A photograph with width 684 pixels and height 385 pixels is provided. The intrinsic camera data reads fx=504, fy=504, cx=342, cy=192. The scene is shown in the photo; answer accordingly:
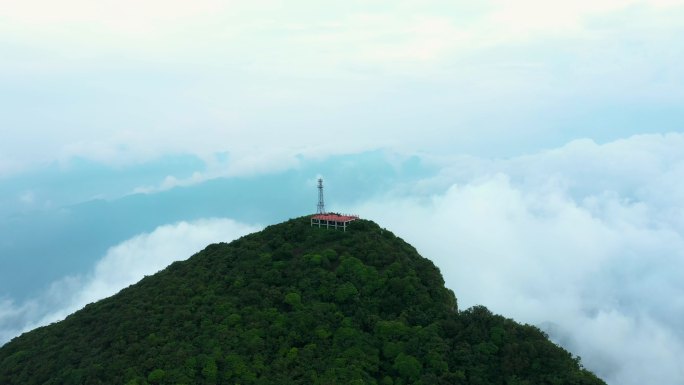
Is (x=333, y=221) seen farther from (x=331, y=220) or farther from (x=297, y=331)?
(x=297, y=331)

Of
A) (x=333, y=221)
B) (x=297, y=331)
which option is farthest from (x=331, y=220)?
(x=297, y=331)

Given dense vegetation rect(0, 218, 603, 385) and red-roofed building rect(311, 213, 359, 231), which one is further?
red-roofed building rect(311, 213, 359, 231)

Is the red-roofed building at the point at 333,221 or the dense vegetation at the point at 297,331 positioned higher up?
the red-roofed building at the point at 333,221

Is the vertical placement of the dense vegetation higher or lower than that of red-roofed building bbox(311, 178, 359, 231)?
lower

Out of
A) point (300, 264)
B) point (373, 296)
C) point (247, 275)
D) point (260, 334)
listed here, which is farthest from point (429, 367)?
point (247, 275)

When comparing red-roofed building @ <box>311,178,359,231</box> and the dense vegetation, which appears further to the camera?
red-roofed building @ <box>311,178,359,231</box>

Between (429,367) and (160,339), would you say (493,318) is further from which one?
(160,339)

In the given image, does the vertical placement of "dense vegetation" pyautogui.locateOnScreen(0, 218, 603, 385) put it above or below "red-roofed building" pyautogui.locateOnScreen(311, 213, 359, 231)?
below

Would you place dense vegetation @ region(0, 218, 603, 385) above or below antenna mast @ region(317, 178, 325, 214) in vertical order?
below
